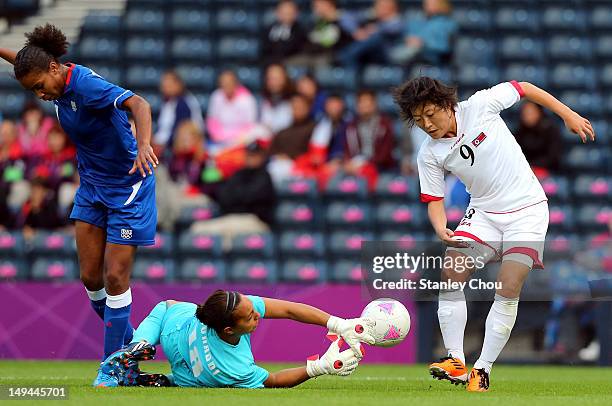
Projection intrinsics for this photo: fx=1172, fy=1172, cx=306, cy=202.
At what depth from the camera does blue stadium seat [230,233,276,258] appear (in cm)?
1238

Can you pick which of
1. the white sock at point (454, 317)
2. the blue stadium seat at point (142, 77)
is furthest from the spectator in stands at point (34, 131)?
the white sock at point (454, 317)

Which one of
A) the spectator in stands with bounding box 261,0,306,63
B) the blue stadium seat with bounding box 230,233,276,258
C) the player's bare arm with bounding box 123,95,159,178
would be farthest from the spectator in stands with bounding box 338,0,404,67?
the player's bare arm with bounding box 123,95,159,178

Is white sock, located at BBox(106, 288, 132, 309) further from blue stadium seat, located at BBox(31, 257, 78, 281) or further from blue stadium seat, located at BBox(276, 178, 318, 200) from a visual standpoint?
blue stadium seat, located at BBox(276, 178, 318, 200)

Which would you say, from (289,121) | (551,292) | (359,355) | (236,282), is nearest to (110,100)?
(359,355)

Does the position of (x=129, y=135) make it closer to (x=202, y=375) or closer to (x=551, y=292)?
(x=202, y=375)

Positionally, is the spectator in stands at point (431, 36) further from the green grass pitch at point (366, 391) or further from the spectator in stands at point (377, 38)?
the green grass pitch at point (366, 391)

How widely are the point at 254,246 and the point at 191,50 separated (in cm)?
389

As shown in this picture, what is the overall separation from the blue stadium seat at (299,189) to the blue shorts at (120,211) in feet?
17.8

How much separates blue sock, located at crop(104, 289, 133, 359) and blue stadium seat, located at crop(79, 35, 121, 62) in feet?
27.4

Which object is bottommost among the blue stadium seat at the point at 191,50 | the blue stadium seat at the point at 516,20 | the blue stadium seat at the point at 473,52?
the blue stadium seat at the point at 473,52

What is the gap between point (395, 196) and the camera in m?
12.9

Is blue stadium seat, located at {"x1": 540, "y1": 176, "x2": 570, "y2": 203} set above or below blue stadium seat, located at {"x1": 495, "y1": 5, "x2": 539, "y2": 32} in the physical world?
below

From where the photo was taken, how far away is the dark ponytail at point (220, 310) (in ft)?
21.8

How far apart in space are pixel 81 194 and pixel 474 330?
15.7 ft
